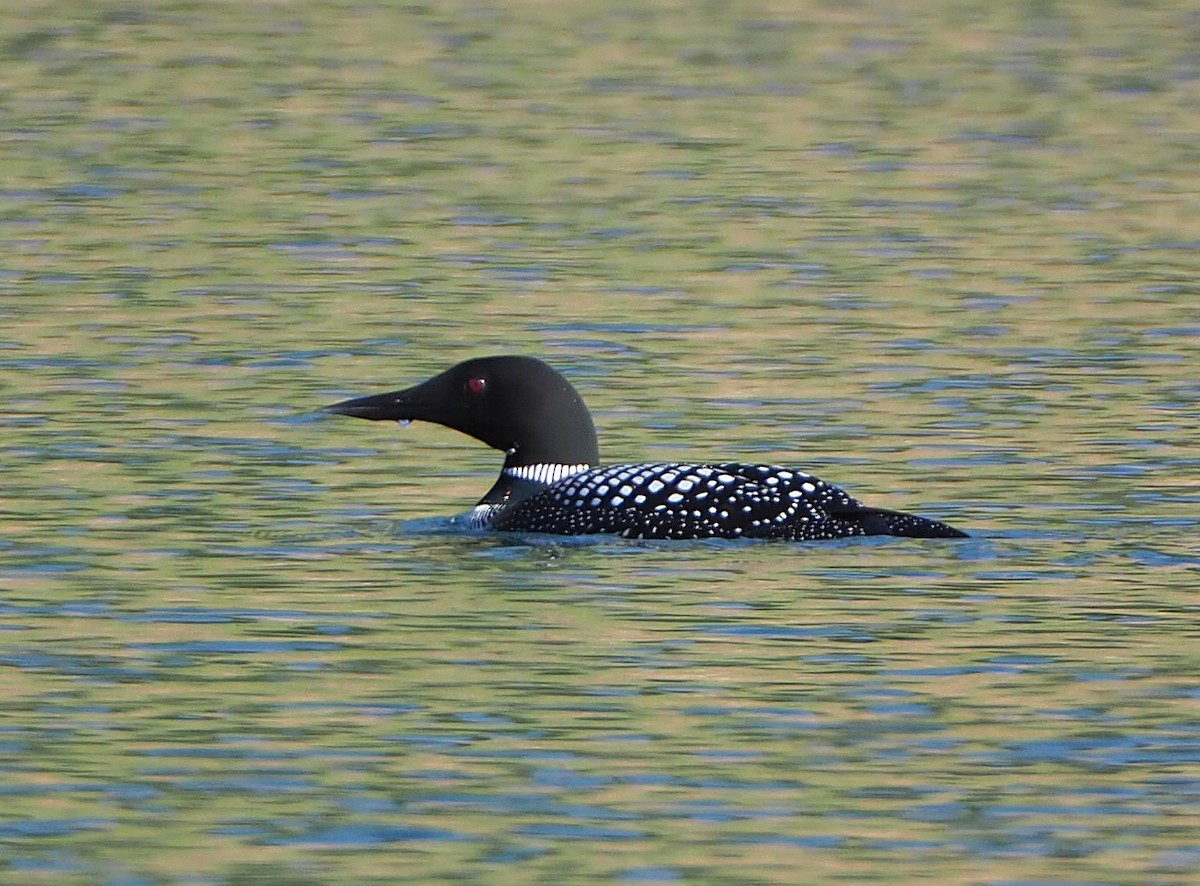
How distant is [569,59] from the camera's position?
99.8 ft

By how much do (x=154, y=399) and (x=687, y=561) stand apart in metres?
3.74

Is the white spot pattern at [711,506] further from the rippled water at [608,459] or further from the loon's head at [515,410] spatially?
the loon's head at [515,410]

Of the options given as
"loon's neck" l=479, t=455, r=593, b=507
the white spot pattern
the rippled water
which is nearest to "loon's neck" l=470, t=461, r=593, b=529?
"loon's neck" l=479, t=455, r=593, b=507

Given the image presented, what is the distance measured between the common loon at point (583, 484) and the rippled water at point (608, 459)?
0.09m

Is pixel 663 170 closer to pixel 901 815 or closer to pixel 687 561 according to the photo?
pixel 687 561

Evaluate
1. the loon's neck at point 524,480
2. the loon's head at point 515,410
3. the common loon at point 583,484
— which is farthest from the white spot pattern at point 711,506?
the loon's head at point 515,410

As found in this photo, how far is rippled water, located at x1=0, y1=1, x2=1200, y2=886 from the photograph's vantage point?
7.34 m

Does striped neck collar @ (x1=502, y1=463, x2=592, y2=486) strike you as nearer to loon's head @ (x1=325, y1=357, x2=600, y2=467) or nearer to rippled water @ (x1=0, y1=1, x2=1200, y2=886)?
loon's head @ (x1=325, y1=357, x2=600, y2=467)

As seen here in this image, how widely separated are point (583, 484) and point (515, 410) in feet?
2.22

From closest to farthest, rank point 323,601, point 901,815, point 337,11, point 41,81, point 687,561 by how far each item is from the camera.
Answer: point 901,815
point 323,601
point 687,561
point 41,81
point 337,11

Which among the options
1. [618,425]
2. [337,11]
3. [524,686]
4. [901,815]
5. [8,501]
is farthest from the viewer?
[337,11]

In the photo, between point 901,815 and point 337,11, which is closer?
point 901,815

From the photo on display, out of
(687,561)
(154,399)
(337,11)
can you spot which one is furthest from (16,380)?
(337,11)

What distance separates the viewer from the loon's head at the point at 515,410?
11.3 metres
